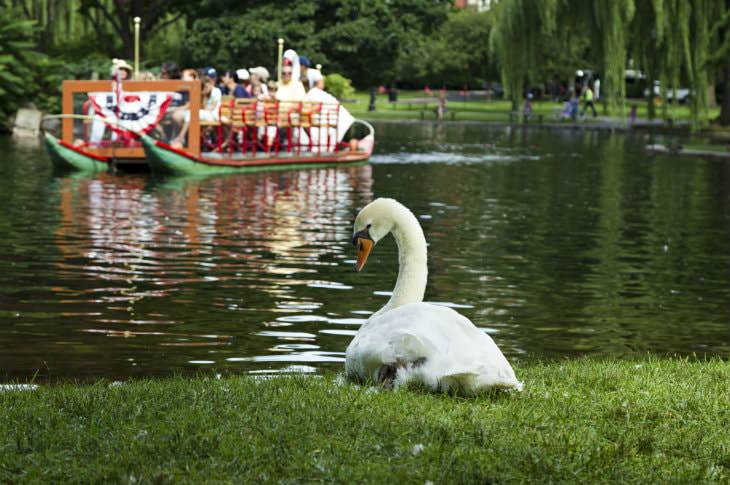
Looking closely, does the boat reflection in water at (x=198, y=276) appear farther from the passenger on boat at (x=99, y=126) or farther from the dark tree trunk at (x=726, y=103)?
the dark tree trunk at (x=726, y=103)

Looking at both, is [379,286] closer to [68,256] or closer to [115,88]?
[68,256]

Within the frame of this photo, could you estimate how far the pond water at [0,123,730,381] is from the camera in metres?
11.0

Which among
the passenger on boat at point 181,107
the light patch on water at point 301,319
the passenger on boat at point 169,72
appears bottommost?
the light patch on water at point 301,319

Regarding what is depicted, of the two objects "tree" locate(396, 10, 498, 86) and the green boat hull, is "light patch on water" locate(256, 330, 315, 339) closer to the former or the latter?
the green boat hull

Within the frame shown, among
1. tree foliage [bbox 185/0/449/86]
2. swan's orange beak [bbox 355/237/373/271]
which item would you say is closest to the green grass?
swan's orange beak [bbox 355/237/373/271]

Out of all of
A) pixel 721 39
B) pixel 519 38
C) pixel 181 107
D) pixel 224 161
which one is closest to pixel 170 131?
pixel 181 107

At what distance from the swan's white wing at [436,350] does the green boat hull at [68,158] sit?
71.6 feet

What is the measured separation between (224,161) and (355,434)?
2357 centimetres

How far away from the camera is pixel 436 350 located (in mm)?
7250

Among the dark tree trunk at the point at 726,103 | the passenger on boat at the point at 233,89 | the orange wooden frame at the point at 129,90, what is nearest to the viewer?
the orange wooden frame at the point at 129,90

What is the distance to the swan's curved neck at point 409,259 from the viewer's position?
8117 millimetres

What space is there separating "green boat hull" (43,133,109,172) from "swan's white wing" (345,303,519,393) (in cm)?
2183

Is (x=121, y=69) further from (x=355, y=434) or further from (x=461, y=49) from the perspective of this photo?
(x=461, y=49)

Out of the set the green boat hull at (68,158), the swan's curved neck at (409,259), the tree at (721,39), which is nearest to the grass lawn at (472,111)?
the tree at (721,39)
